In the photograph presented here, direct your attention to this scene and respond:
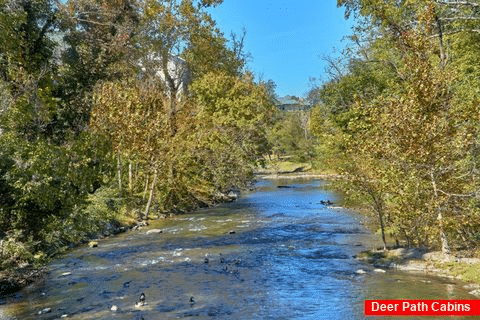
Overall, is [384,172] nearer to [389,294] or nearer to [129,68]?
[389,294]

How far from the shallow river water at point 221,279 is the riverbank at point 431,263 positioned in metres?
0.61

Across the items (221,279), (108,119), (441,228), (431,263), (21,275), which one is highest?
(108,119)

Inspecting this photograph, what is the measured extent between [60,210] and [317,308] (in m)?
8.84

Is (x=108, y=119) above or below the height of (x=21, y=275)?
above

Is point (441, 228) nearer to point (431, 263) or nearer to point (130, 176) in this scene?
point (431, 263)

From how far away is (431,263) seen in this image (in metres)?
17.0

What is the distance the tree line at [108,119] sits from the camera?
49.2ft

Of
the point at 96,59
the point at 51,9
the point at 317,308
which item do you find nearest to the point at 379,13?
the point at 96,59

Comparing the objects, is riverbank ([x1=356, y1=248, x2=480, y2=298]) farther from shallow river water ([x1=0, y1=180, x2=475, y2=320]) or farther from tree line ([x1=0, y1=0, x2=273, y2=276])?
tree line ([x1=0, y1=0, x2=273, y2=276])

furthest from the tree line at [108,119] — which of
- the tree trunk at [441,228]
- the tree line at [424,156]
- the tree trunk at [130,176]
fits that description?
the tree trunk at [441,228]

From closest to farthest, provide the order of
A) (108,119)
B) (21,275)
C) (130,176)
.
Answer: (21,275) < (108,119) < (130,176)

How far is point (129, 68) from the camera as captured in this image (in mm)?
36438

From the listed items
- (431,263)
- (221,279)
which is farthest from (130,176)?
(431,263)

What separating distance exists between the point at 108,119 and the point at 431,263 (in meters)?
21.7
